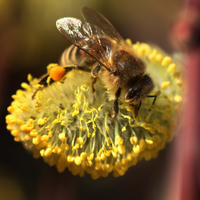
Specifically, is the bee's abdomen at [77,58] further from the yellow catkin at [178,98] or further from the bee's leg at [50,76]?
Result: the yellow catkin at [178,98]

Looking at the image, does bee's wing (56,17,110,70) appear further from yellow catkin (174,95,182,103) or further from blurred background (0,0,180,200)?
blurred background (0,0,180,200)

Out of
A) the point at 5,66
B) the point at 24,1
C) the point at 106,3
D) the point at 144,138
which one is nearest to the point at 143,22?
the point at 106,3

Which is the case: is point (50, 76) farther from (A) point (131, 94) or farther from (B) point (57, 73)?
(A) point (131, 94)

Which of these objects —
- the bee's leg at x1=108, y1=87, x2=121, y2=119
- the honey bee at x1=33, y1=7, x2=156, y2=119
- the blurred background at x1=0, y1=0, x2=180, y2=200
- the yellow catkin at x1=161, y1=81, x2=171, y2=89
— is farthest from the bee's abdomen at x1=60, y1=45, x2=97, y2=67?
the blurred background at x1=0, y1=0, x2=180, y2=200

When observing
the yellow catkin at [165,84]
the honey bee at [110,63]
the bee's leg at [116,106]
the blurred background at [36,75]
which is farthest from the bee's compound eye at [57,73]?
the blurred background at [36,75]

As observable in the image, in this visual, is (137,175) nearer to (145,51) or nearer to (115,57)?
(145,51)

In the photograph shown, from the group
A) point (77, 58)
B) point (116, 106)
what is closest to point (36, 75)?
point (77, 58)
